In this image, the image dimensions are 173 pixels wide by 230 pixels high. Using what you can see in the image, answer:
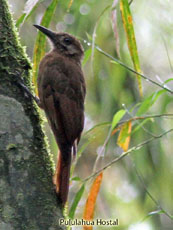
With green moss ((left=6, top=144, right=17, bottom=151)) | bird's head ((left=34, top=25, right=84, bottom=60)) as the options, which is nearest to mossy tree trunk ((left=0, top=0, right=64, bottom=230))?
green moss ((left=6, top=144, right=17, bottom=151))

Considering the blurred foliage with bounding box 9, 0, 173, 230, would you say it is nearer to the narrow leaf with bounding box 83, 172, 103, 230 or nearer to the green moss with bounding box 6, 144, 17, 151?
the narrow leaf with bounding box 83, 172, 103, 230

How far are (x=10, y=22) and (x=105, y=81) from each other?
1.22 meters

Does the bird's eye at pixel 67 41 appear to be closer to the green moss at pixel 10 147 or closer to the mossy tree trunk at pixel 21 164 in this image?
the mossy tree trunk at pixel 21 164

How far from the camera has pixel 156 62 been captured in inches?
162

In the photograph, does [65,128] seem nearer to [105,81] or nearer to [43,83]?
[43,83]

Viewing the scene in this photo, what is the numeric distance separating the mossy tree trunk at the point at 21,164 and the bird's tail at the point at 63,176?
0.15 feet

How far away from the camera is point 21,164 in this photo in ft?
6.00

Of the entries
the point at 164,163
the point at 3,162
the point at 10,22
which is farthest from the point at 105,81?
the point at 3,162

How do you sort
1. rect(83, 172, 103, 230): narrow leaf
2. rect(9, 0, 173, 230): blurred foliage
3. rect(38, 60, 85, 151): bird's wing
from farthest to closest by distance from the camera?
1. rect(9, 0, 173, 230): blurred foliage
2. rect(38, 60, 85, 151): bird's wing
3. rect(83, 172, 103, 230): narrow leaf

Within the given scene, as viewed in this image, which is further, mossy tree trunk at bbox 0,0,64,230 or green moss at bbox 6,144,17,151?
green moss at bbox 6,144,17,151

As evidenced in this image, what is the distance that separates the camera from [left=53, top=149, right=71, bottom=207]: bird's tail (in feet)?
6.42

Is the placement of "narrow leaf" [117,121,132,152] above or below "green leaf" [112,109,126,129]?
below

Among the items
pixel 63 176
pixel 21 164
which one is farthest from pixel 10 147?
pixel 63 176

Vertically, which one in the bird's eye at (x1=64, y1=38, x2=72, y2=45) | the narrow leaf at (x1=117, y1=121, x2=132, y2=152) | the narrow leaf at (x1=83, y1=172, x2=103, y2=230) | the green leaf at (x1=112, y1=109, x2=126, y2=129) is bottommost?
the narrow leaf at (x1=83, y1=172, x2=103, y2=230)
